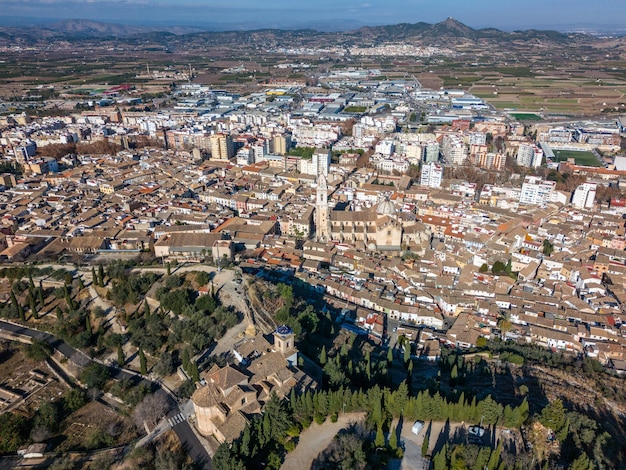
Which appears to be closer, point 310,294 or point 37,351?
point 37,351

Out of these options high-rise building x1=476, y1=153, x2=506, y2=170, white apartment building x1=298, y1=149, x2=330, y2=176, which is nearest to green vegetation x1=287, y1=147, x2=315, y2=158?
white apartment building x1=298, y1=149, x2=330, y2=176

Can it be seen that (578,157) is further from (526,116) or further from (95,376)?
(95,376)

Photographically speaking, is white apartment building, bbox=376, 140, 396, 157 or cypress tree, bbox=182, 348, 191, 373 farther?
white apartment building, bbox=376, 140, 396, 157

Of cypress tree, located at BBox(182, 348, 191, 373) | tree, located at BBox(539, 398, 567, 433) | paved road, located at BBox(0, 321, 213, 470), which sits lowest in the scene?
paved road, located at BBox(0, 321, 213, 470)

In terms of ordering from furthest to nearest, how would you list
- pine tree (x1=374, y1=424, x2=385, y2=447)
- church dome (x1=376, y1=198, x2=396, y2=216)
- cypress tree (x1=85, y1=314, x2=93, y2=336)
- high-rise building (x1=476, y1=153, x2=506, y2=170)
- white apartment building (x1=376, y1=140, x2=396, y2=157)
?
white apartment building (x1=376, y1=140, x2=396, y2=157), high-rise building (x1=476, y1=153, x2=506, y2=170), church dome (x1=376, y1=198, x2=396, y2=216), cypress tree (x1=85, y1=314, x2=93, y2=336), pine tree (x1=374, y1=424, x2=385, y2=447)

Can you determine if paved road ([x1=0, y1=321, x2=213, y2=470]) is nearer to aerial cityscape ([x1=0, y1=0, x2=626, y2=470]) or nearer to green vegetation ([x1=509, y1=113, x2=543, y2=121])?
aerial cityscape ([x1=0, y1=0, x2=626, y2=470])

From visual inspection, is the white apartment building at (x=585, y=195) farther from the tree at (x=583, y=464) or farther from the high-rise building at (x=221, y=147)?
the high-rise building at (x=221, y=147)

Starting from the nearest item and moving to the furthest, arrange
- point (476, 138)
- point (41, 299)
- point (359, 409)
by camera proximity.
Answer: point (359, 409) → point (41, 299) → point (476, 138)

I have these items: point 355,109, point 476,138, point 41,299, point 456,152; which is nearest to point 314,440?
point 41,299
